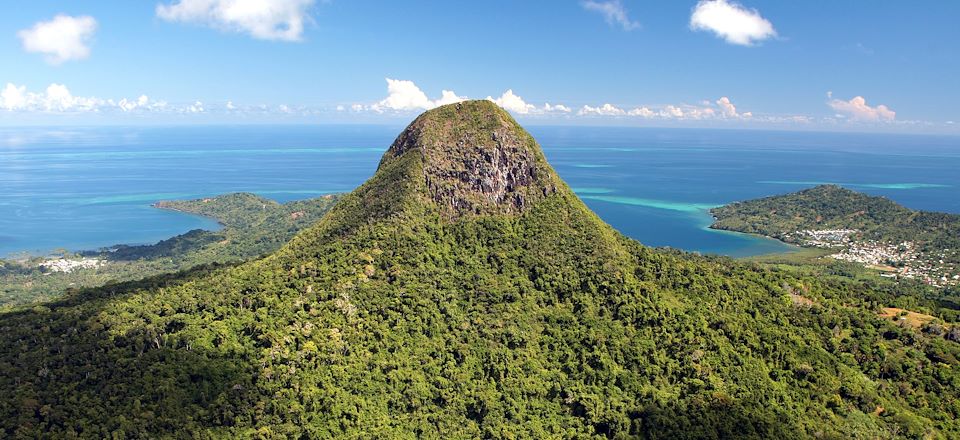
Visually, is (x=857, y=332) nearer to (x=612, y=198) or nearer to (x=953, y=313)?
(x=953, y=313)

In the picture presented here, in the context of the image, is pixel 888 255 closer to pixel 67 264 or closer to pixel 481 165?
pixel 481 165

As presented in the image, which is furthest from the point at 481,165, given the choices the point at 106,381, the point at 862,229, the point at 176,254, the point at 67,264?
the point at 862,229

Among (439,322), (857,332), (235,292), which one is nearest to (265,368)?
(235,292)

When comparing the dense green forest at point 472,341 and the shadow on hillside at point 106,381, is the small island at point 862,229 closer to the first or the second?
the dense green forest at point 472,341

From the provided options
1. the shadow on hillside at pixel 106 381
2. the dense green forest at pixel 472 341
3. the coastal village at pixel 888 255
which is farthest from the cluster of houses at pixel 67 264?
the coastal village at pixel 888 255

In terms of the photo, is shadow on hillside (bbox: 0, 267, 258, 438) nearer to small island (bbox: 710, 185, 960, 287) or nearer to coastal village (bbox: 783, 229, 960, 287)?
small island (bbox: 710, 185, 960, 287)

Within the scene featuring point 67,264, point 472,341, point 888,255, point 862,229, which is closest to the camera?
point 472,341

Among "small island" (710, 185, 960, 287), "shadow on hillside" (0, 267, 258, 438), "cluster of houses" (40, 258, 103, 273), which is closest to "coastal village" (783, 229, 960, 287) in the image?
"small island" (710, 185, 960, 287)
